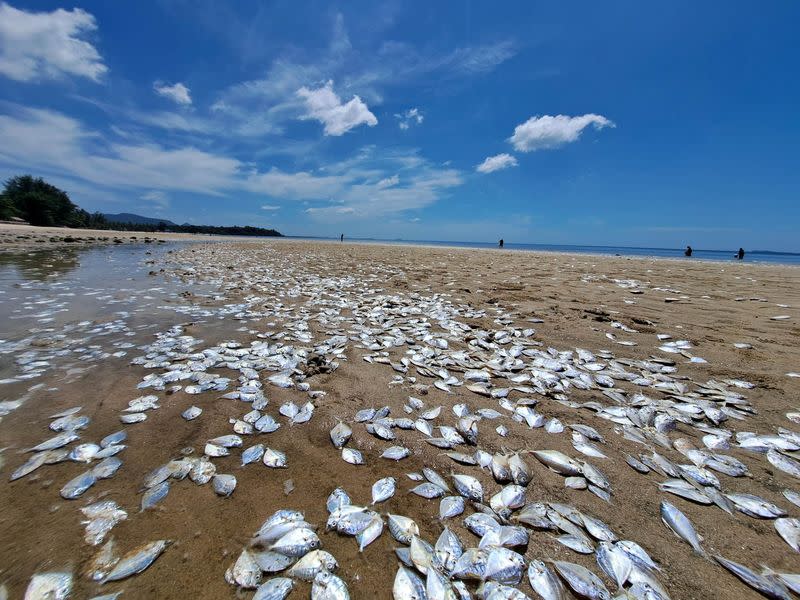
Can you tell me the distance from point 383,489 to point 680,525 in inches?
65.8

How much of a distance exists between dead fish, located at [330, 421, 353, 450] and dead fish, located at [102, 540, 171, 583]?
1.05m

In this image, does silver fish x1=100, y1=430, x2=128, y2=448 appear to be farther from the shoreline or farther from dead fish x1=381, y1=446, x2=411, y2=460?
the shoreline

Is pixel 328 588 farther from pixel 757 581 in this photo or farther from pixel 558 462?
pixel 757 581

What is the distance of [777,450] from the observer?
2.24 metres

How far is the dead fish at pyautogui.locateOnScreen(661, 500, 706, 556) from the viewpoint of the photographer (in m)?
1.61

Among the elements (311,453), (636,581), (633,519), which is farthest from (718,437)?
(311,453)

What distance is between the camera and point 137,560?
55.9 inches

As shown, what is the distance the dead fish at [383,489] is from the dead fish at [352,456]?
230 millimetres

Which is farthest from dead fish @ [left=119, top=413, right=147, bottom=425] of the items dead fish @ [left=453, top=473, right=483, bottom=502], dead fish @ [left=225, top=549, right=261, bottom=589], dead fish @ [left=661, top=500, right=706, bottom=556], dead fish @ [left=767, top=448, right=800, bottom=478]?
dead fish @ [left=767, top=448, right=800, bottom=478]

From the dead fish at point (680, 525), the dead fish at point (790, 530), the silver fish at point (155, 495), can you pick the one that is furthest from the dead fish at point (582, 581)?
the silver fish at point (155, 495)

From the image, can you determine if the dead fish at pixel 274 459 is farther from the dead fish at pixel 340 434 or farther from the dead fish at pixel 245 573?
the dead fish at pixel 245 573

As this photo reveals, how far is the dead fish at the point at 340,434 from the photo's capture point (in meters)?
2.31

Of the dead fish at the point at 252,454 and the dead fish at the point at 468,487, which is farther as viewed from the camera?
the dead fish at the point at 252,454

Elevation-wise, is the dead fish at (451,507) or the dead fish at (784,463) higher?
the dead fish at (784,463)
